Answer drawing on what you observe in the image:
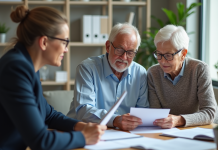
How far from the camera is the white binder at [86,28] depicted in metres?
3.87

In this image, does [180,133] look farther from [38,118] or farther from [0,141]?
[0,141]

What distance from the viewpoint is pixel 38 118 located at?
116cm

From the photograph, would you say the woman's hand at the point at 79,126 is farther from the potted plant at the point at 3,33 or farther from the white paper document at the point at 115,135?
the potted plant at the point at 3,33

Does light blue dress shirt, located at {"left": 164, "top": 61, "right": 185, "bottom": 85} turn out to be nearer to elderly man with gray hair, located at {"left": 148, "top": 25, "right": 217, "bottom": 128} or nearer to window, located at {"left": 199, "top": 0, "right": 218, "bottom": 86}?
elderly man with gray hair, located at {"left": 148, "top": 25, "right": 217, "bottom": 128}

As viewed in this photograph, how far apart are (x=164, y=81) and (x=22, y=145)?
3.81 feet

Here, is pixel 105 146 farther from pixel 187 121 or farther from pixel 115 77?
pixel 115 77

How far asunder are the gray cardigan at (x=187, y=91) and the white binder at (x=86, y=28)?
1929 mm

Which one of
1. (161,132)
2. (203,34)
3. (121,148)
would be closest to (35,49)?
(121,148)

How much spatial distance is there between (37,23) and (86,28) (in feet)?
8.67

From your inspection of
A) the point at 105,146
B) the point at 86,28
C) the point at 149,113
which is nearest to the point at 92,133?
the point at 105,146

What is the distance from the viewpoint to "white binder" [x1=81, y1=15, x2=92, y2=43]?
3.87 m

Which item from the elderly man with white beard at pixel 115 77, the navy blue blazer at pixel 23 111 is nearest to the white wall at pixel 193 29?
the elderly man with white beard at pixel 115 77

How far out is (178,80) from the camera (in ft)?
6.75

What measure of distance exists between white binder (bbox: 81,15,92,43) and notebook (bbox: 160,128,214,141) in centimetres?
256
